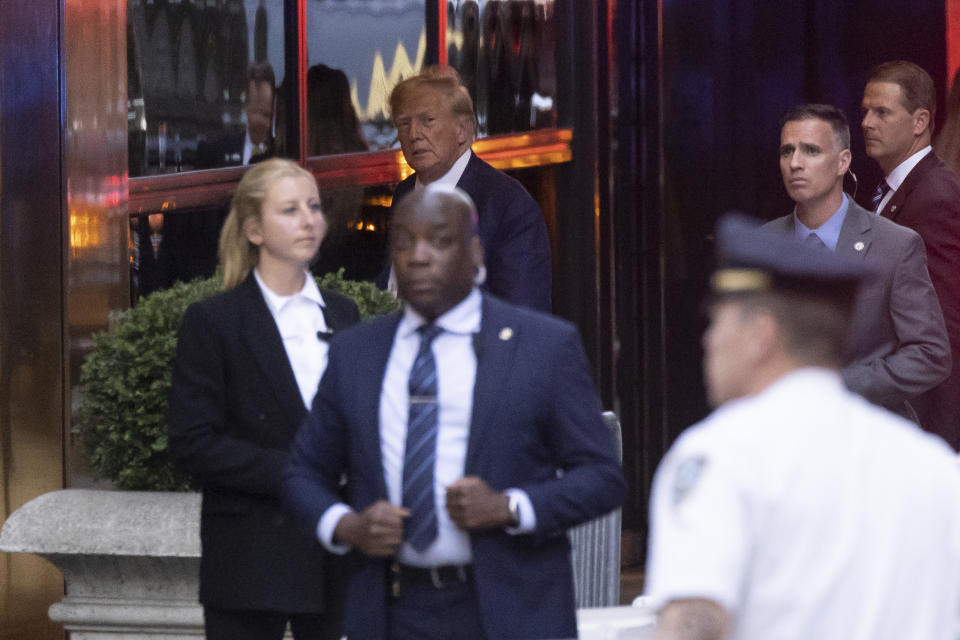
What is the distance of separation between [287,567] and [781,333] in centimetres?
216

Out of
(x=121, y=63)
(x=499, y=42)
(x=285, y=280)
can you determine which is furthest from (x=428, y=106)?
(x=499, y=42)

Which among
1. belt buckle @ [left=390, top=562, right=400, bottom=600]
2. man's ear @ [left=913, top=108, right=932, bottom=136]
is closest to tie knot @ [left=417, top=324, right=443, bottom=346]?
belt buckle @ [left=390, top=562, right=400, bottom=600]

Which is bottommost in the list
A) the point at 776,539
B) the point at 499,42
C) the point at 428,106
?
the point at 776,539

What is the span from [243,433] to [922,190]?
3.04m

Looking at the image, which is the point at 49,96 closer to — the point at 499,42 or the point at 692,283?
the point at 499,42

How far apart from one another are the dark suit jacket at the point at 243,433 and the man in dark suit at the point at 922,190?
2588 mm

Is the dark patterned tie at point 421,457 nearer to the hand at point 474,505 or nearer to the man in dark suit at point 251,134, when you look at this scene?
the hand at point 474,505

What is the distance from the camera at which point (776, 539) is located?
1717 millimetres

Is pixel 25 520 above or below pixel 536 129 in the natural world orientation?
below

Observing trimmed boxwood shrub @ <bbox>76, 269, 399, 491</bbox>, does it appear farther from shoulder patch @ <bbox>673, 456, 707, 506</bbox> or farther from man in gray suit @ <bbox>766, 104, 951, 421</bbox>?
shoulder patch @ <bbox>673, 456, 707, 506</bbox>

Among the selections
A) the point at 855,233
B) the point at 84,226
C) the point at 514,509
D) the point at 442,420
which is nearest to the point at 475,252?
the point at 442,420

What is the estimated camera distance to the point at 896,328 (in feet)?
15.1

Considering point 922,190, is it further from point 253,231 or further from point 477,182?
point 253,231

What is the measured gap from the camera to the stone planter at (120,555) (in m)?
4.62
